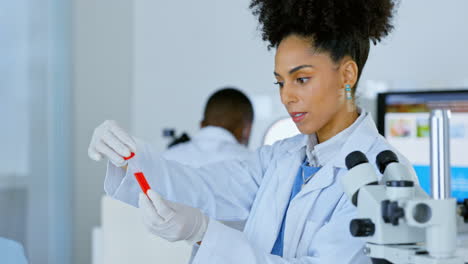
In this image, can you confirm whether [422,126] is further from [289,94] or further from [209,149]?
[289,94]

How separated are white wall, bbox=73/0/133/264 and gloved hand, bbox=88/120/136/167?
2327mm

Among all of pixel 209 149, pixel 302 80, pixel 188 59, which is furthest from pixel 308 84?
pixel 188 59

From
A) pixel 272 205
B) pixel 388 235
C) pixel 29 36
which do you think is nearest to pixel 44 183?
pixel 29 36

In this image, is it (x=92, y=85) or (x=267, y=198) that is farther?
(x=92, y=85)

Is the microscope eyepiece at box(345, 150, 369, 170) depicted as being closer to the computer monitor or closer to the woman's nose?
the woman's nose

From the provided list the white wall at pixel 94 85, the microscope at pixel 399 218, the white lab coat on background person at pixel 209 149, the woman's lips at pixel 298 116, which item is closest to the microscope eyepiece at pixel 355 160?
the microscope at pixel 399 218

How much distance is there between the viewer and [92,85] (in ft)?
11.4

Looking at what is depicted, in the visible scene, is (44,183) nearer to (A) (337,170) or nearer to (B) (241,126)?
(B) (241,126)

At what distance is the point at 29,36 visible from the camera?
3207 millimetres

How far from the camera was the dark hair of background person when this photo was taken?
258 cm

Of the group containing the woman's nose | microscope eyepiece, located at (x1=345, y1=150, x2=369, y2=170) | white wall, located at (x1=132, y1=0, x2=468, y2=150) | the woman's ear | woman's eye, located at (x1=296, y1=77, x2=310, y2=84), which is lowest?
microscope eyepiece, located at (x1=345, y1=150, x2=369, y2=170)

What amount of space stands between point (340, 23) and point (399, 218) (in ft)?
1.68

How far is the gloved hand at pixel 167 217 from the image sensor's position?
103 cm

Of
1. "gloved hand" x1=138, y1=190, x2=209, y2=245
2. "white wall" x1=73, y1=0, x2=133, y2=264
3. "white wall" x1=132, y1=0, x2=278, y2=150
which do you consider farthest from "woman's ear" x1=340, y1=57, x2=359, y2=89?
"white wall" x1=73, y1=0, x2=133, y2=264
